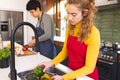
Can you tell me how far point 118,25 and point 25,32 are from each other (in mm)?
2823

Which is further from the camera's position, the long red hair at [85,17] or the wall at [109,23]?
the wall at [109,23]

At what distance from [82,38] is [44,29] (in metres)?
0.93

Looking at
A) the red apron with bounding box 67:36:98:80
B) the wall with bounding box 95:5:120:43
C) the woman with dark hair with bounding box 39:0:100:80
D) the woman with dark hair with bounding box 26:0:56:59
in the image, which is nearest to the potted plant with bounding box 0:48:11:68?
the woman with dark hair with bounding box 39:0:100:80

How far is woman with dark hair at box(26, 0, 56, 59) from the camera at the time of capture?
6.16ft

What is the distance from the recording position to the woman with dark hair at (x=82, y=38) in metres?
0.95

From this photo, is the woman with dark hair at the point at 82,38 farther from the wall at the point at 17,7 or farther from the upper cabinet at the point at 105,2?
the wall at the point at 17,7

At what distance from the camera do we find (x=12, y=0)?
14.5 feet

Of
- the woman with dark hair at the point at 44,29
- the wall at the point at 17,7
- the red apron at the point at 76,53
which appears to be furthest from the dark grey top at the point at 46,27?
the wall at the point at 17,7

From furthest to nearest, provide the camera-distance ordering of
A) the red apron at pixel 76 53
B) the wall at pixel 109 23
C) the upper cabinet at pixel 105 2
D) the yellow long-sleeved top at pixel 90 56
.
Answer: the wall at pixel 109 23, the upper cabinet at pixel 105 2, the red apron at pixel 76 53, the yellow long-sleeved top at pixel 90 56

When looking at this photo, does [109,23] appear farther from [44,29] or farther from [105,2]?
[44,29]

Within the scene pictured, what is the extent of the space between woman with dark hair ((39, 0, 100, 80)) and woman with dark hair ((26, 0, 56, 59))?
756mm

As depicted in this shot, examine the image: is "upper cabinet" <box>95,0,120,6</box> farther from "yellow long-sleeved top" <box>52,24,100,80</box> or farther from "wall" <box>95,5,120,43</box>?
"yellow long-sleeved top" <box>52,24,100,80</box>

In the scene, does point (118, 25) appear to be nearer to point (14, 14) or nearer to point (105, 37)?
point (105, 37)

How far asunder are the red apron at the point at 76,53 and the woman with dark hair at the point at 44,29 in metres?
0.74
